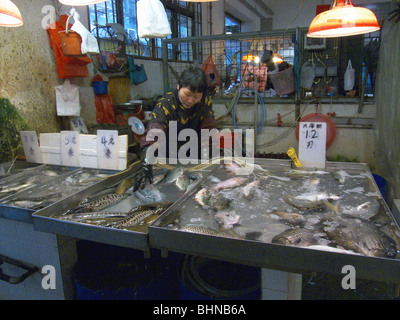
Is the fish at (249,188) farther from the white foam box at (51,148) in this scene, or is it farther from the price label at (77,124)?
the price label at (77,124)

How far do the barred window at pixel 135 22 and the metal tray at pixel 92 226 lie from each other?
463cm

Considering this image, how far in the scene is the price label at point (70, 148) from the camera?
301 cm


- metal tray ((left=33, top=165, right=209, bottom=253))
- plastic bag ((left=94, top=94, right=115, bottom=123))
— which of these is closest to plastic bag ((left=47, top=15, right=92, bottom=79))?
plastic bag ((left=94, top=94, right=115, bottom=123))

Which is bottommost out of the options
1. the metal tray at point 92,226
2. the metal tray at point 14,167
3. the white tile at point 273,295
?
the white tile at point 273,295

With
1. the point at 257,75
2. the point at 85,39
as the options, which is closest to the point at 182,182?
the point at 85,39

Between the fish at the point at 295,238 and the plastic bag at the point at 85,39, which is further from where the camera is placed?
the plastic bag at the point at 85,39

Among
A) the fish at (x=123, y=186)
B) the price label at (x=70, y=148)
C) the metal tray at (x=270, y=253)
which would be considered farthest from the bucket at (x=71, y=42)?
the metal tray at (x=270, y=253)

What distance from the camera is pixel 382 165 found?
4.20 m

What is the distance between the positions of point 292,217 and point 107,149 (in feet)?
5.98

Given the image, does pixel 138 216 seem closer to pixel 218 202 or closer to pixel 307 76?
pixel 218 202

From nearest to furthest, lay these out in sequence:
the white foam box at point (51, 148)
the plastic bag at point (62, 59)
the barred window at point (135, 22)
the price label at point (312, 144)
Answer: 1. the price label at point (312, 144)
2. the white foam box at point (51, 148)
3. the plastic bag at point (62, 59)
4. the barred window at point (135, 22)

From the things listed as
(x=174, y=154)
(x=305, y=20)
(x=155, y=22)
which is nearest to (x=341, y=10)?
(x=155, y=22)

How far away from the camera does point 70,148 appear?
304cm

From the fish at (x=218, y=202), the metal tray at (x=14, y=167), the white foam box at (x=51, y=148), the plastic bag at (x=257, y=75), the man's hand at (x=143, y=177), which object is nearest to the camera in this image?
the fish at (x=218, y=202)
